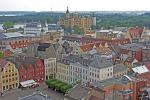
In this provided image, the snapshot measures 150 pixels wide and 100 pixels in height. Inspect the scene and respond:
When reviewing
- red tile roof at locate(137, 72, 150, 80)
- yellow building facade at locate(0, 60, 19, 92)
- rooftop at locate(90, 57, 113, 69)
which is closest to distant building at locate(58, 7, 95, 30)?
yellow building facade at locate(0, 60, 19, 92)

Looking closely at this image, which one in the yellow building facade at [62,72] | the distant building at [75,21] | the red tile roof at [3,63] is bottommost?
the yellow building facade at [62,72]

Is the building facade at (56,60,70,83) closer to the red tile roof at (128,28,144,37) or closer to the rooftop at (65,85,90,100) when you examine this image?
the rooftop at (65,85,90,100)

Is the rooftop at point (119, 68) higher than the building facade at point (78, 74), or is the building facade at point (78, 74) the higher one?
the rooftop at point (119, 68)

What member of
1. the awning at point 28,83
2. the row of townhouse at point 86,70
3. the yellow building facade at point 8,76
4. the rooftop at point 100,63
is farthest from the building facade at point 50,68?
the rooftop at point 100,63

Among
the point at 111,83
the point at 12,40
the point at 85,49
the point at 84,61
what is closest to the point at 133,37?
the point at 85,49

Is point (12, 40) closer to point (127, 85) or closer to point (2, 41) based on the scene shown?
point (2, 41)

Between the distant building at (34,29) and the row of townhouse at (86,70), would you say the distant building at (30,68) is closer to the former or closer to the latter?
the row of townhouse at (86,70)
